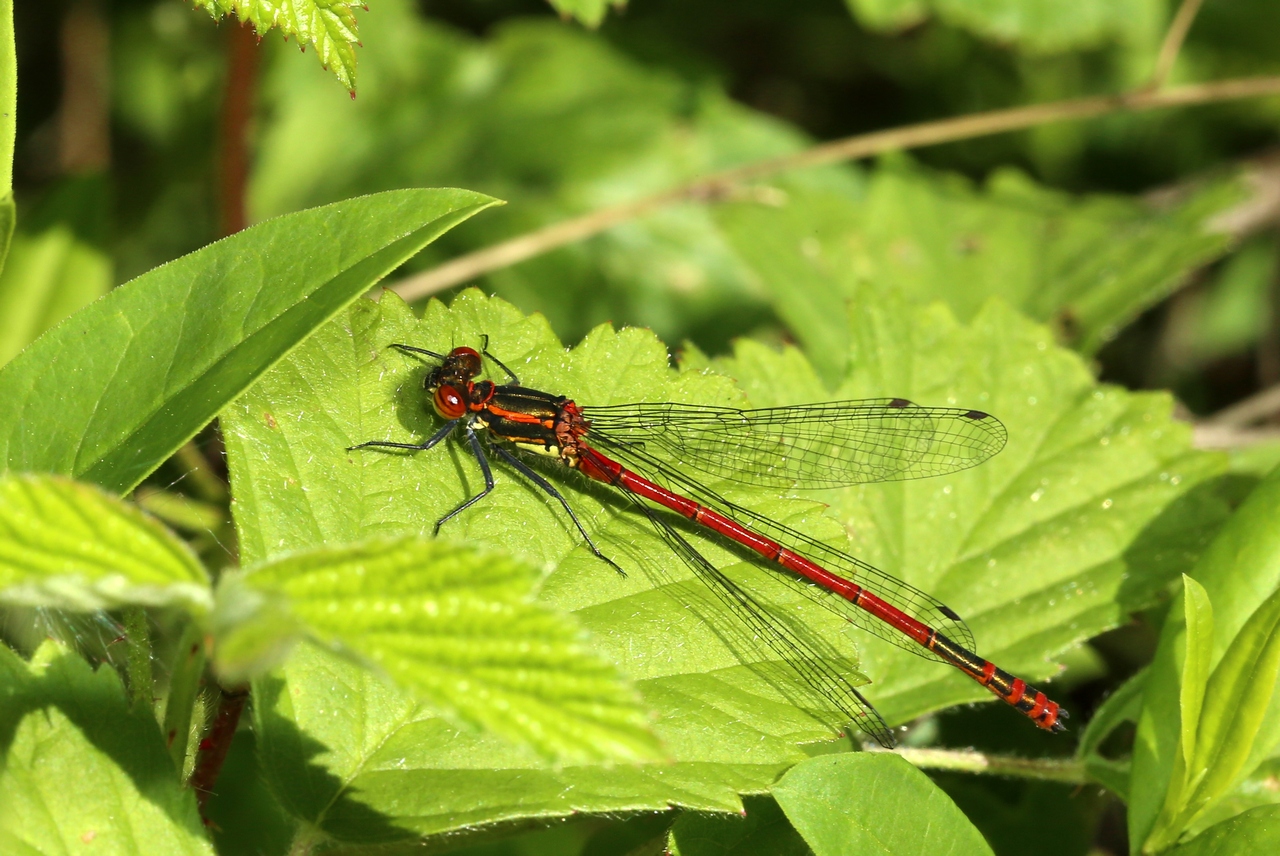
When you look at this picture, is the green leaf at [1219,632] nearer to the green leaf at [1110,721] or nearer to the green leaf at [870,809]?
the green leaf at [1110,721]

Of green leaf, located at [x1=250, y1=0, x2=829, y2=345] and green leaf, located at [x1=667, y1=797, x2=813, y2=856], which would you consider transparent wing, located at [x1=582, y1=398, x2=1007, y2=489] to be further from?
green leaf, located at [x1=250, y1=0, x2=829, y2=345]

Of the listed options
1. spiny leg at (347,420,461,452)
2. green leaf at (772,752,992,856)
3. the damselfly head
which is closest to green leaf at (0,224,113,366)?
the damselfly head

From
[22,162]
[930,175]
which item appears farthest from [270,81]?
[930,175]

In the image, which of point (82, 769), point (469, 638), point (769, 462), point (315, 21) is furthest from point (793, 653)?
point (315, 21)

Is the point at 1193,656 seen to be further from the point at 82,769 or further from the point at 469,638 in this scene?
the point at 82,769

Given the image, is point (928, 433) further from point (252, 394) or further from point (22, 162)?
point (22, 162)
